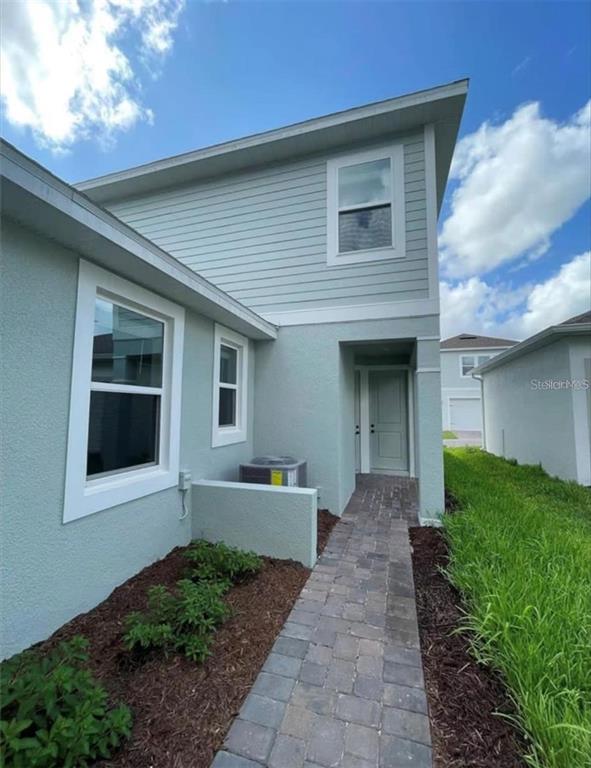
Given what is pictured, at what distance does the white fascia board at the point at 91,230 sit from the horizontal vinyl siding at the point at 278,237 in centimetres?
201

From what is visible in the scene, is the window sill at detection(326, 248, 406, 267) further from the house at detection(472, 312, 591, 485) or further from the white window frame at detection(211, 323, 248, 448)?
the house at detection(472, 312, 591, 485)

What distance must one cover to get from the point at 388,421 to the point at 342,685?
627 centimetres

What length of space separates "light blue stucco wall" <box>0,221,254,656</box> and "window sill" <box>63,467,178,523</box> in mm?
69

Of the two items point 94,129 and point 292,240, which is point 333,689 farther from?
point 94,129

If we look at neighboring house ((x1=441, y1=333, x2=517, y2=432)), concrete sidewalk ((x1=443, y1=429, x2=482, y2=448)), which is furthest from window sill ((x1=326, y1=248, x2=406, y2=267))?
neighboring house ((x1=441, y1=333, x2=517, y2=432))

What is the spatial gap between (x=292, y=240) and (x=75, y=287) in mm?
3724

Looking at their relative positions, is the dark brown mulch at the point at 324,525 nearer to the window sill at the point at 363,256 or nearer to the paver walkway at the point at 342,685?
the paver walkway at the point at 342,685

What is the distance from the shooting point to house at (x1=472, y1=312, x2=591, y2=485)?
21.6 ft

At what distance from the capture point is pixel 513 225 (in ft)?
52.2

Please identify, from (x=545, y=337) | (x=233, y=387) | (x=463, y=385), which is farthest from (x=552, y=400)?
(x=463, y=385)

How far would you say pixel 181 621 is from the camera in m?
2.22

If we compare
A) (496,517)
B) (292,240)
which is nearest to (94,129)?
(292,240)

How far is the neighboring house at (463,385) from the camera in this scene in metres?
20.4

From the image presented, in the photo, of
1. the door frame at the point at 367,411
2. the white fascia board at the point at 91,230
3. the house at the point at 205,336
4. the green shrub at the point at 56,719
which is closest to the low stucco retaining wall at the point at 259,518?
the house at the point at 205,336
